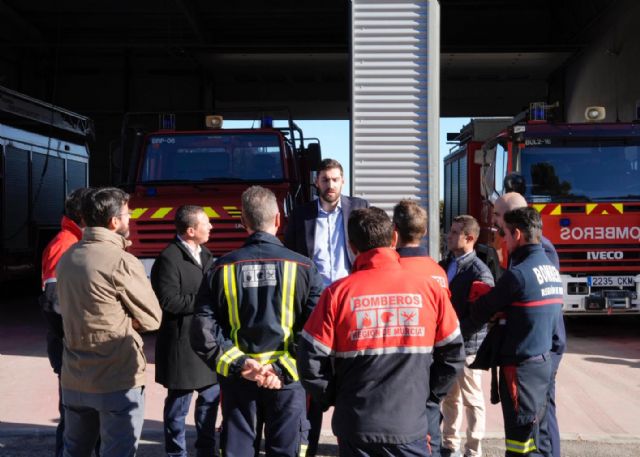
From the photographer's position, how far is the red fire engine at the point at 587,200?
9.17 meters

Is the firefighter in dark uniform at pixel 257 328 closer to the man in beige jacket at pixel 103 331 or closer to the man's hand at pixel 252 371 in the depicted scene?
the man's hand at pixel 252 371

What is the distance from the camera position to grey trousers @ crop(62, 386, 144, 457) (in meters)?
3.54

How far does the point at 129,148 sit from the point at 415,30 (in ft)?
15.6

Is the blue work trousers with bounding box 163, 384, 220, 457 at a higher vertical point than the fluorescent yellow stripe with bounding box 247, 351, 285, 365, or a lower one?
lower

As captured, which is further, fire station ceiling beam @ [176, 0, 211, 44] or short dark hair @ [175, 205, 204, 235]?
fire station ceiling beam @ [176, 0, 211, 44]

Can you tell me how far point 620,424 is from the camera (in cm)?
574

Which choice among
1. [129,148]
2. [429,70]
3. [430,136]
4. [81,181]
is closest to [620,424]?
[430,136]

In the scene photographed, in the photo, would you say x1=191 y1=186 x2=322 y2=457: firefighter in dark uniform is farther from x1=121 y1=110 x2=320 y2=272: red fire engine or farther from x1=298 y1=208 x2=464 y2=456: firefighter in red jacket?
x1=121 y1=110 x2=320 y2=272: red fire engine

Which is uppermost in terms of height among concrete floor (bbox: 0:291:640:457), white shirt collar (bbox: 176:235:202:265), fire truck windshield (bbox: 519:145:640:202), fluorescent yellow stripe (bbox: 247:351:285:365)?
fire truck windshield (bbox: 519:145:640:202)

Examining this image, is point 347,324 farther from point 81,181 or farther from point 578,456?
point 81,181

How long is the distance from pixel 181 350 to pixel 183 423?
0.42m

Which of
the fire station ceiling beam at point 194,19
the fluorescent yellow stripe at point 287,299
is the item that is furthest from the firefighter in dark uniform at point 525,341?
the fire station ceiling beam at point 194,19

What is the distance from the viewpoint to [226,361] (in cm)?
323

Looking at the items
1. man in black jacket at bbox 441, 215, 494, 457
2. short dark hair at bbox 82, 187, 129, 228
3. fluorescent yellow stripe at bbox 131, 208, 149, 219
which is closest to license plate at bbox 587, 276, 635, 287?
man in black jacket at bbox 441, 215, 494, 457
